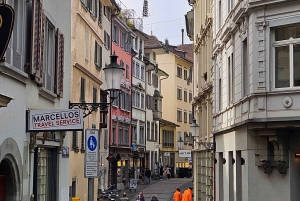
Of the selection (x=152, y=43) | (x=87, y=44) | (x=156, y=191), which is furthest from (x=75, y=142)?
(x=152, y=43)

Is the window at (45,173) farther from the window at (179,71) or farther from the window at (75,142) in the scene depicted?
the window at (179,71)

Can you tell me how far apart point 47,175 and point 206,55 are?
19.5 metres

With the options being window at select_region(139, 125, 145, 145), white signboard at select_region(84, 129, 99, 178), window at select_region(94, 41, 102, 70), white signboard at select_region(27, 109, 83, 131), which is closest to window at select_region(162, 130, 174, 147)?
window at select_region(139, 125, 145, 145)

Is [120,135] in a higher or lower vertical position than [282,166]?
higher

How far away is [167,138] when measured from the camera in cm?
7850

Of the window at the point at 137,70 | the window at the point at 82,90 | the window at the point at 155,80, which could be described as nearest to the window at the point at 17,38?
the window at the point at 82,90

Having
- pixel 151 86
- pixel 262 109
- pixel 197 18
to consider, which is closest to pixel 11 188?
pixel 262 109

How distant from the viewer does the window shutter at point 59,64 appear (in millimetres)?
16766

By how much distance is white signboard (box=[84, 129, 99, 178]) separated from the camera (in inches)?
579

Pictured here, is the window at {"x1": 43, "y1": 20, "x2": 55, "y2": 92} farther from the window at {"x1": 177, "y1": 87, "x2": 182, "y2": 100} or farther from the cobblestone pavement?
the window at {"x1": 177, "y1": 87, "x2": 182, "y2": 100}

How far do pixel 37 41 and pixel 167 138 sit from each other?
65.0m

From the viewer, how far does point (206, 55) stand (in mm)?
34906

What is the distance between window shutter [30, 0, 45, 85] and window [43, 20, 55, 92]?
1.43 meters

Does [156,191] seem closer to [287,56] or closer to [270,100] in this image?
[270,100]
